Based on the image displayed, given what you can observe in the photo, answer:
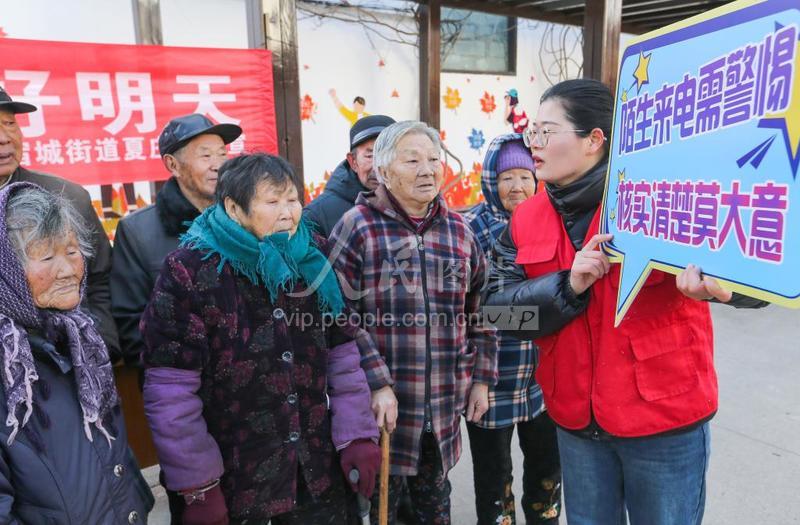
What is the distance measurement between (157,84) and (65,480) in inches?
86.8

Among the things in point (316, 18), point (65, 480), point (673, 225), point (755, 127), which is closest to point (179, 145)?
point (65, 480)

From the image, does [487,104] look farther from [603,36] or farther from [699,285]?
[699,285]

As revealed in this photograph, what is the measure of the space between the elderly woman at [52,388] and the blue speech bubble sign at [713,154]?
1.24 meters

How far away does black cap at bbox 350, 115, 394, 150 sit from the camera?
103 inches

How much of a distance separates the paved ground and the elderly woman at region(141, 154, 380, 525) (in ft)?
4.03

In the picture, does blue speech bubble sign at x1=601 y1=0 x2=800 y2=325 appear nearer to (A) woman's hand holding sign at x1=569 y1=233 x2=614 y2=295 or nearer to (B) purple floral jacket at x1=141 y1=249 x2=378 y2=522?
(A) woman's hand holding sign at x1=569 y1=233 x2=614 y2=295

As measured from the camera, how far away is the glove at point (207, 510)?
59.5 inches

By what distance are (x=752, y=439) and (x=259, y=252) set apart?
9.94 feet

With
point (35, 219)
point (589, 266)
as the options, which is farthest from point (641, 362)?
point (35, 219)

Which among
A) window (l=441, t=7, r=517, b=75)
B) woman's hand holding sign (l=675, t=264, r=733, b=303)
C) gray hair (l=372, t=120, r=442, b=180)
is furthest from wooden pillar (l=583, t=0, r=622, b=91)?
woman's hand holding sign (l=675, t=264, r=733, b=303)

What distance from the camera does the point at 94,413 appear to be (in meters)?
1.33

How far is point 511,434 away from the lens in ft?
7.54

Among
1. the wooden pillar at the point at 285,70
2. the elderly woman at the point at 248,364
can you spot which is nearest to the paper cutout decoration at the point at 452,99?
the wooden pillar at the point at 285,70

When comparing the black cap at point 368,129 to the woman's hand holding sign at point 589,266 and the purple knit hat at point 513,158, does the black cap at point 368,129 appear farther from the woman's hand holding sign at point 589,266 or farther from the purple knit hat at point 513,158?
the woman's hand holding sign at point 589,266
